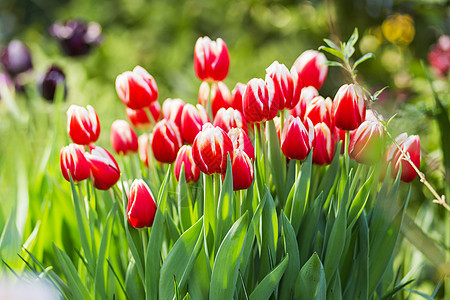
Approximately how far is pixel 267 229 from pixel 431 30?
1.69 meters

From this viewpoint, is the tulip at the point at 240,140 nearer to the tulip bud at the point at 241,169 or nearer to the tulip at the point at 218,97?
the tulip bud at the point at 241,169

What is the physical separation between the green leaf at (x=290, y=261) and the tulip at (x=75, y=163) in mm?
237

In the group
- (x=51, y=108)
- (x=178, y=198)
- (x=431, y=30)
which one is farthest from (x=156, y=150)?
(x=431, y=30)

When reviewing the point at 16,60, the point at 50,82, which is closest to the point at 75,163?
the point at 50,82

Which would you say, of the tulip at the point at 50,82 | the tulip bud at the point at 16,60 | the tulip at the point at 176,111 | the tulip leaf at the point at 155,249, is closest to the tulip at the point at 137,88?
the tulip at the point at 176,111

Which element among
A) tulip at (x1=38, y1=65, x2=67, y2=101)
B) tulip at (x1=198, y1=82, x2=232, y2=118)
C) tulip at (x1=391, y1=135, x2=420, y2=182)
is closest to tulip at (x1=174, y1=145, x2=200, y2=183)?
tulip at (x1=198, y1=82, x2=232, y2=118)

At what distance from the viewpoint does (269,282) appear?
0.53 m

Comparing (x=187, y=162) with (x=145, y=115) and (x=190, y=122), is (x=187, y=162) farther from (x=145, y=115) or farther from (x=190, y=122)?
(x=145, y=115)

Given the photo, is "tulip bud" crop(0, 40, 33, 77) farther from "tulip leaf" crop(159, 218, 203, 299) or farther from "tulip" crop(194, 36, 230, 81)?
"tulip leaf" crop(159, 218, 203, 299)

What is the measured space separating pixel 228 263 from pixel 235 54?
2002 millimetres

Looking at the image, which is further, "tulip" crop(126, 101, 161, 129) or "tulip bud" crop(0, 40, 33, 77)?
"tulip bud" crop(0, 40, 33, 77)

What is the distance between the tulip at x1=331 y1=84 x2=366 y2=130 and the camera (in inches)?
22.1

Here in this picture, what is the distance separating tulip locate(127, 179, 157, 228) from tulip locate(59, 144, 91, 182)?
0.26 feet

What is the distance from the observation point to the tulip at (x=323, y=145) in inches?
23.6
